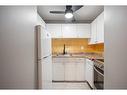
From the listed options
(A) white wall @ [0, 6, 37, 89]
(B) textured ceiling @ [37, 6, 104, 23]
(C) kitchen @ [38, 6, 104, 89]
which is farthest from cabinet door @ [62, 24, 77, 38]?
(A) white wall @ [0, 6, 37, 89]

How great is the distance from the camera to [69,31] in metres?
4.77

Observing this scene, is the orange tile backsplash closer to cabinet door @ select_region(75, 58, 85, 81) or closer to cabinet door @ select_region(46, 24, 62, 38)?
cabinet door @ select_region(46, 24, 62, 38)

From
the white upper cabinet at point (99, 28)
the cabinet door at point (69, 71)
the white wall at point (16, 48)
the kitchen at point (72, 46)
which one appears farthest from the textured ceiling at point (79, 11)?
the cabinet door at point (69, 71)

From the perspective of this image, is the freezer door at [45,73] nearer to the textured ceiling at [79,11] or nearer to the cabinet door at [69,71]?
the textured ceiling at [79,11]

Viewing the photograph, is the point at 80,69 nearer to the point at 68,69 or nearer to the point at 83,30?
the point at 68,69

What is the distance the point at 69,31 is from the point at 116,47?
3.05 m

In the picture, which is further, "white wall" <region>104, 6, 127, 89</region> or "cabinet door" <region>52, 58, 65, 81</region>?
"cabinet door" <region>52, 58, 65, 81</region>

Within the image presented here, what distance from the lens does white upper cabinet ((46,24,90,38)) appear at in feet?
15.6

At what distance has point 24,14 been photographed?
1.96m

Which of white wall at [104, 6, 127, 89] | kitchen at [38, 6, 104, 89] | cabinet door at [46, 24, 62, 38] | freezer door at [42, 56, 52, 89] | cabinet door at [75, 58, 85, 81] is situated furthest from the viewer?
cabinet door at [46, 24, 62, 38]

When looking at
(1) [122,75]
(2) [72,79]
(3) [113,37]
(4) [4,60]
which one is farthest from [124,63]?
(2) [72,79]

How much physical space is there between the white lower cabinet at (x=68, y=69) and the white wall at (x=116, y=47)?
2664mm

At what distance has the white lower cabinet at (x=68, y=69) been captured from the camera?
4516 mm
